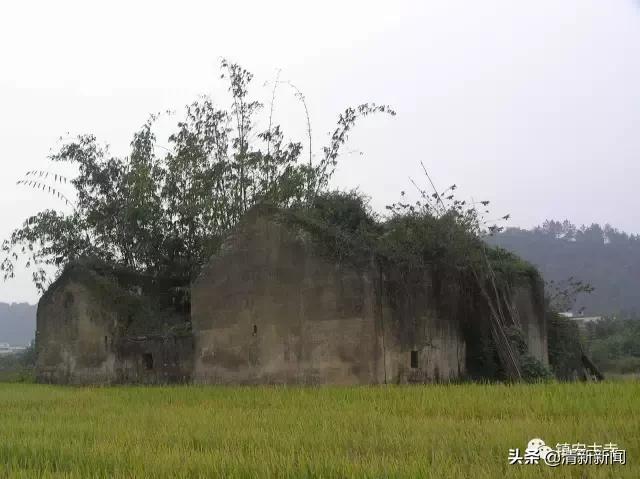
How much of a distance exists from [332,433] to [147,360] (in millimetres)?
11363

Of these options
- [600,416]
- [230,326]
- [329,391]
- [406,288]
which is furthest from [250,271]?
[600,416]

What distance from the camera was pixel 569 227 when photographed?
8862 centimetres

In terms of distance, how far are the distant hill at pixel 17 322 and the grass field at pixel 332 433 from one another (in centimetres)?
10882

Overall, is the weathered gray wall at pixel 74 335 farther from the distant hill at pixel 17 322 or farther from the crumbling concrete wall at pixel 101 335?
the distant hill at pixel 17 322

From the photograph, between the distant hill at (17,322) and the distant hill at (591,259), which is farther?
the distant hill at (17,322)

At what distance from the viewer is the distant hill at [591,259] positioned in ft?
217

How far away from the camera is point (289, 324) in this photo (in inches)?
566

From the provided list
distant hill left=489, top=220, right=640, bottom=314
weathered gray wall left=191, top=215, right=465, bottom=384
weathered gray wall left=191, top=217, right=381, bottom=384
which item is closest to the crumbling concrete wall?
weathered gray wall left=191, top=217, right=381, bottom=384

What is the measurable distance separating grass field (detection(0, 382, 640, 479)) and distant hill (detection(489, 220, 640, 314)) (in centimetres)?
5256

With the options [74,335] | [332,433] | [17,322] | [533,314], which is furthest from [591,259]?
[17,322]

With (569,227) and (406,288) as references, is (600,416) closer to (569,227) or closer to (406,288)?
(406,288)

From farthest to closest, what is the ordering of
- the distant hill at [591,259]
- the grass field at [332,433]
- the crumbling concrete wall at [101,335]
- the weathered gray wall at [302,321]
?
the distant hill at [591,259]
the crumbling concrete wall at [101,335]
the weathered gray wall at [302,321]
the grass field at [332,433]

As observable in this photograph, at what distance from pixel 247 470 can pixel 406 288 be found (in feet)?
29.4
